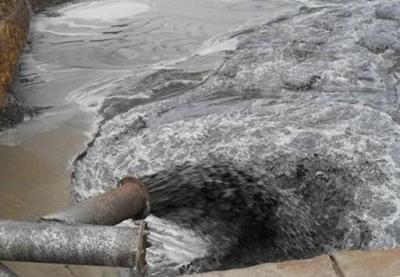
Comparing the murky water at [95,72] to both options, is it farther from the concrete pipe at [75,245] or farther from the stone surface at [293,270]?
the stone surface at [293,270]

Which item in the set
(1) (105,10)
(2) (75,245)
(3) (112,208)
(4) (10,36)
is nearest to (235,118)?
(3) (112,208)

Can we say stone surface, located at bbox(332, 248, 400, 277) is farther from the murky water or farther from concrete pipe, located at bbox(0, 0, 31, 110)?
concrete pipe, located at bbox(0, 0, 31, 110)

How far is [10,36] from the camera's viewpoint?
24.1ft

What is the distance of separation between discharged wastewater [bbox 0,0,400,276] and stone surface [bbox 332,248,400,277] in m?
1.31

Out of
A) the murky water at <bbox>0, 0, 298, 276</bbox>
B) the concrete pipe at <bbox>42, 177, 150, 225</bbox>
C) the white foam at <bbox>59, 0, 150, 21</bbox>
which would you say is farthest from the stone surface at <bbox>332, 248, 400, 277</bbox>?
the white foam at <bbox>59, 0, 150, 21</bbox>

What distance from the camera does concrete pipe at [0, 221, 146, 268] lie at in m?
2.23

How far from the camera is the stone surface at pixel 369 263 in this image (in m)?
2.42

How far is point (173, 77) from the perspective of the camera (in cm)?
734

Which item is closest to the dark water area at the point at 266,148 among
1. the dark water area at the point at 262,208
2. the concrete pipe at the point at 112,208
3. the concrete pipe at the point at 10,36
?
the dark water area at the point at 262,208

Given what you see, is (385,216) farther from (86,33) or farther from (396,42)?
(86,33)

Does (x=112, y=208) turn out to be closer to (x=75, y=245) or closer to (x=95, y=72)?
(x=75, y=245)

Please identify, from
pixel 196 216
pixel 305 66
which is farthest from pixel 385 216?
pixel 305 66

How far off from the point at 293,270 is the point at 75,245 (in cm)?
97

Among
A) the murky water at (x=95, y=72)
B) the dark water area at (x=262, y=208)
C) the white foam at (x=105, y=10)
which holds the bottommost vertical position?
the dark water area at (x=262, y=208)
